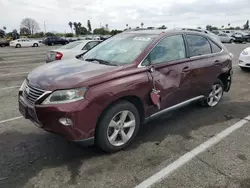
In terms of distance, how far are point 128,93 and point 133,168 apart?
97 cm

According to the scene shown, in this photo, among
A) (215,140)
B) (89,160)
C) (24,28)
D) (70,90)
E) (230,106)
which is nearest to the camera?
(70,90)

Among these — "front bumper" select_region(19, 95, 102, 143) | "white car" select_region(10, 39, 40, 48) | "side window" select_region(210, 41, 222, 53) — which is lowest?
"front bumper" select_region(19, 95, 102, 143)

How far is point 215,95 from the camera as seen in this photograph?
16.3ft

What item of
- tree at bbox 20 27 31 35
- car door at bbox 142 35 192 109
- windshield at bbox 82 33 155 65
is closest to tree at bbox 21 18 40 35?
tree at bbox 20 27 31 35

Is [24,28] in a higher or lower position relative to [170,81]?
higher

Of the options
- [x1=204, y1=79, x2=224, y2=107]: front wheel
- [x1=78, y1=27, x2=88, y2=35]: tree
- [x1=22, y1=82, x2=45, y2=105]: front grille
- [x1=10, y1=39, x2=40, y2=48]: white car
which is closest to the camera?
[x1=22, y1=82, x2=45, y2=105]: front grille

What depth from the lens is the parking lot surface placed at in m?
2.64

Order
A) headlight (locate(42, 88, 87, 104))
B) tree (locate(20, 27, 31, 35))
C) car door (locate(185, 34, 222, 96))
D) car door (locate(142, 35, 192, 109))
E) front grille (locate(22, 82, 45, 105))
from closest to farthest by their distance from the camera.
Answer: headlight (locate(42, 88, 87, 104)) < front grille (locate(22, 82, 45, 105)) < car door (locate(142, 35, 192, 109)) < car door (locate(185, 34, 222, 96)) < tree (locate(20, 27, 31, 35))

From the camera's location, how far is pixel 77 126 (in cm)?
278

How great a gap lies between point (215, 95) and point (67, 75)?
339 centimetres

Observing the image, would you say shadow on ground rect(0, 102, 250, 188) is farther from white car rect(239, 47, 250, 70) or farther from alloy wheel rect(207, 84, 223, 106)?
white car rect(239, 47, 250, 70)

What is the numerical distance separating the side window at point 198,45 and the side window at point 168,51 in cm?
21

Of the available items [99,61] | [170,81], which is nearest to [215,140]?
[170,81]

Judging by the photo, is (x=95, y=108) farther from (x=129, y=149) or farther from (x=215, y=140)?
(x=215, y=140)
